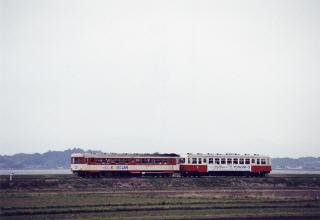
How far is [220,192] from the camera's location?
5022cm

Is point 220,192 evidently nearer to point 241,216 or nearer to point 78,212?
point 241,216

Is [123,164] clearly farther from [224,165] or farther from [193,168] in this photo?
[224,165]

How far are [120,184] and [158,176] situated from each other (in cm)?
1388

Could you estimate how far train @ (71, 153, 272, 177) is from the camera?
63812 mm

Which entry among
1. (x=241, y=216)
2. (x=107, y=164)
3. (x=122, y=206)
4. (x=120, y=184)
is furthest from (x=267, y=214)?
(x=107, y=164)

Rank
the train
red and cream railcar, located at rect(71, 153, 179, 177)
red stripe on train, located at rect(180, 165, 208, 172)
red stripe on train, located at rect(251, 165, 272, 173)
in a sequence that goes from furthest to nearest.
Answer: red stripe on train, located at rect(251, 165, 272, 173) → red stripe on train, located at rect(180, 165, 208, 172) → the train → red and cream railcar, located at rect(71, 153, 179, 177)

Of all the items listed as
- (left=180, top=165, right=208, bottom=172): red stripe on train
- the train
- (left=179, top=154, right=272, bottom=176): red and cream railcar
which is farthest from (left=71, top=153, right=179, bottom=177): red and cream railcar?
(left=179, top=154, right=272, bottom=176): red and cream railcar

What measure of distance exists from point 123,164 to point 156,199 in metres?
22.5

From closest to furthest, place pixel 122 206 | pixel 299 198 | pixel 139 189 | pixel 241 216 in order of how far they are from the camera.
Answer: pixel 241 216
pixel 122 206
pixel 299 198
pixel 139 189

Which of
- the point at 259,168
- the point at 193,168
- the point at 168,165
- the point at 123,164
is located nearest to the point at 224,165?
the point at 193,168

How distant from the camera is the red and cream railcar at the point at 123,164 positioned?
6341 centimetres

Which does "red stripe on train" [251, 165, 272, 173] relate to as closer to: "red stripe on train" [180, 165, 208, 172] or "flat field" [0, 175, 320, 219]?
"red stripe on train" [180, 165, 208, 172]

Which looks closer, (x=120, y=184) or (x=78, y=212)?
(x=78, y=212)

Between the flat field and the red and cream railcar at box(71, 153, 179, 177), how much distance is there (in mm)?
6189
